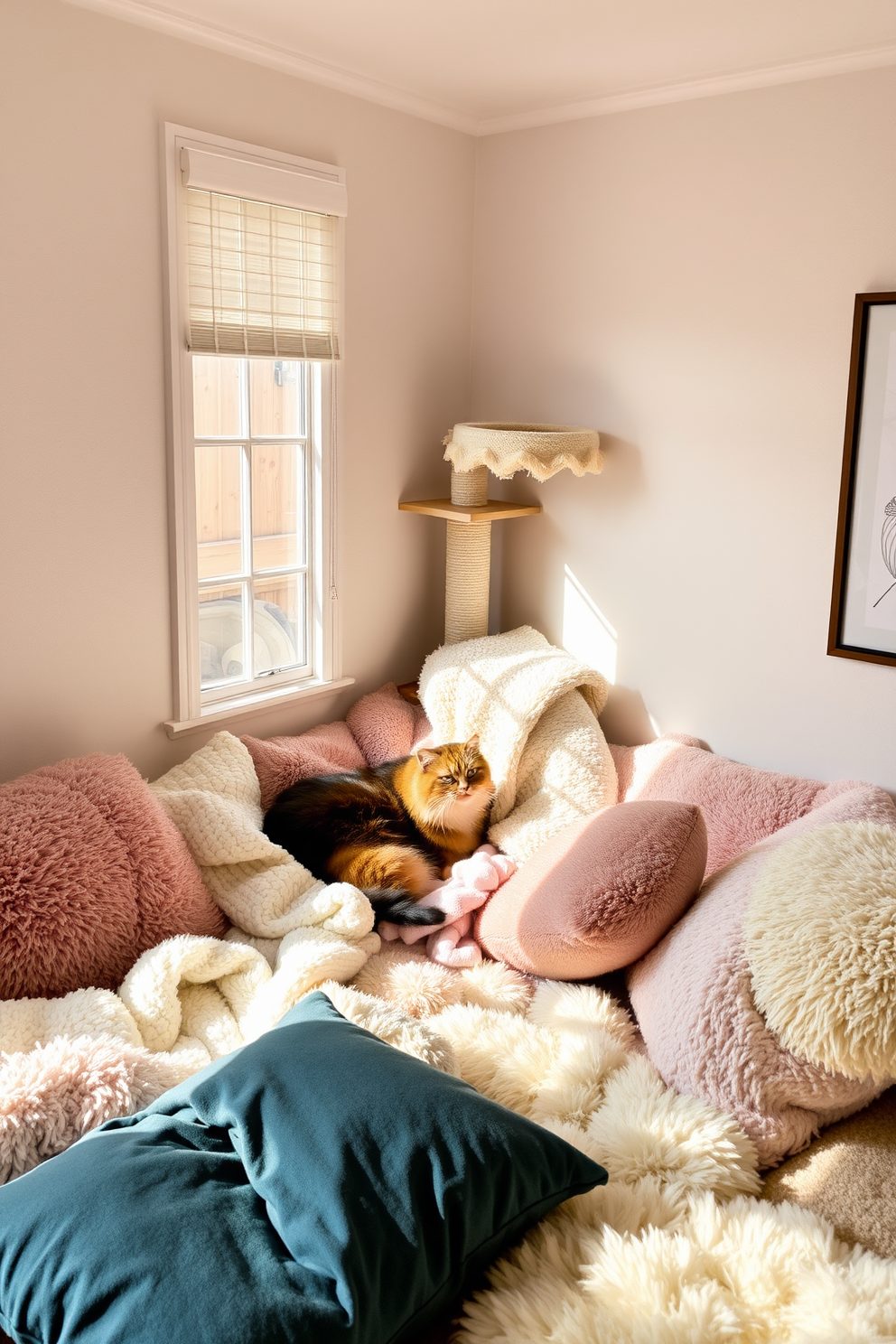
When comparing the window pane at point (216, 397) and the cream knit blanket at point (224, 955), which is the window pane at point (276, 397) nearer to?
the window pane at point (216, 397)

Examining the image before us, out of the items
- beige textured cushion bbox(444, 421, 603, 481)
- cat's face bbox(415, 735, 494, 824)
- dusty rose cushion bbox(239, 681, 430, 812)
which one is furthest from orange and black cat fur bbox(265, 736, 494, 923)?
beige textured cushion bbox(444, 421, 603, 481)

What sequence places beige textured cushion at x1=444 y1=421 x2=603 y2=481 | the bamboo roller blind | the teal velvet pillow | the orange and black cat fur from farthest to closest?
beige textured cushion at x1=444 y1=421 x2=603 y2=481 < the bamboo roller blind < the orange and black cat fur < the teal velvet pillow

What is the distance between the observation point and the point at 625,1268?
51.0 inches

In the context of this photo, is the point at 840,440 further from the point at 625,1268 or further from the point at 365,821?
the point at 625,1268

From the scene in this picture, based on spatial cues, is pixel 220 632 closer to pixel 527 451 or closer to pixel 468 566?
pixel 468 566

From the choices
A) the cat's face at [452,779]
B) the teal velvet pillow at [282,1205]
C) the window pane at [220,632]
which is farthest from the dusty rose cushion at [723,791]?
the teal velvet pillow at [282,1205]

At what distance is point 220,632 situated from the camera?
276 centimetres

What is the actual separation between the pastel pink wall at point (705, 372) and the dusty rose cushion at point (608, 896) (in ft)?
2.54

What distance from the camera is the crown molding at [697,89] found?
2.37 metres

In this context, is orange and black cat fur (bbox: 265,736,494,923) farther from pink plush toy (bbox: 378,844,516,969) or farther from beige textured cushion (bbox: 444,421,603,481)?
beige textured cushion (bbox: 444,421,603,481)

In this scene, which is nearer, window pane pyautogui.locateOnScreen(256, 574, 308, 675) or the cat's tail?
the cat's tail

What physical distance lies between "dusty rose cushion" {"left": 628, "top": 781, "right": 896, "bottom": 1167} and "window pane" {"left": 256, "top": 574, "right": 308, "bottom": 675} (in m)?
1.35

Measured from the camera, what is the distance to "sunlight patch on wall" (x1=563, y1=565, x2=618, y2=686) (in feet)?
10.2

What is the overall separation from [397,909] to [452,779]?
36 cm
